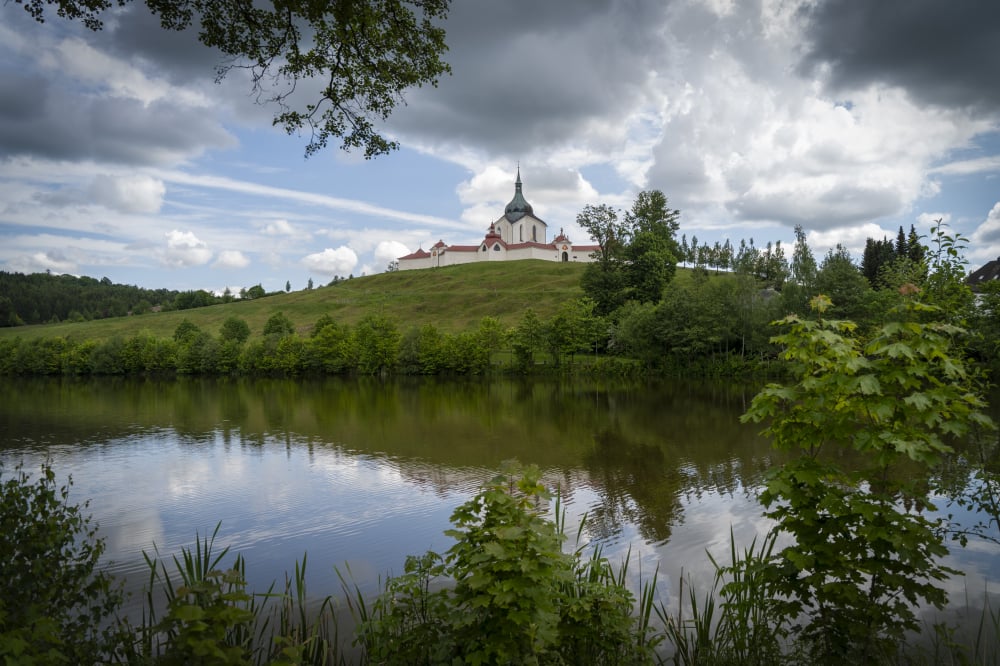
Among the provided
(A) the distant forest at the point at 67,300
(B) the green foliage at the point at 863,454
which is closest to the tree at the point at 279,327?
(A) the distant forest at the point at 67,300

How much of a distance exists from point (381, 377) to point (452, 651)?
66.4 meters

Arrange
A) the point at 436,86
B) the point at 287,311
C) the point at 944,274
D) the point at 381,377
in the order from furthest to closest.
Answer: the point at 287,311, the point at 381,377, the point at 436,86, the point at 944,274

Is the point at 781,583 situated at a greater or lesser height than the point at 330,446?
greater

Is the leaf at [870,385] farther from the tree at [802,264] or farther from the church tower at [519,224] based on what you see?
the church tower at [519,224]

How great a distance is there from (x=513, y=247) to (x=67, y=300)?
10300cm

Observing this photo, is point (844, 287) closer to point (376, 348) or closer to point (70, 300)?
point (376, 348)

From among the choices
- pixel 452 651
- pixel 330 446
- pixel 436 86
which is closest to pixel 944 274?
pixel 452 651

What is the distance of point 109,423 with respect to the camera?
33.0 m

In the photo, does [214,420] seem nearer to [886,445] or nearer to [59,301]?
[886,445]

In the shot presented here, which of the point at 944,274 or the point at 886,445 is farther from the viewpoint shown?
the point at 944,274

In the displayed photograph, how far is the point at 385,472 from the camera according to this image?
63.3 feet

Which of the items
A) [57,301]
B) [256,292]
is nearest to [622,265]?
[256,292]

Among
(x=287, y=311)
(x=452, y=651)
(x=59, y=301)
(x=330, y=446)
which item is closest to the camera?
(x=452, y=651)

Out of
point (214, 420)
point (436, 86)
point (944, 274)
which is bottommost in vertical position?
point (214, 420)
